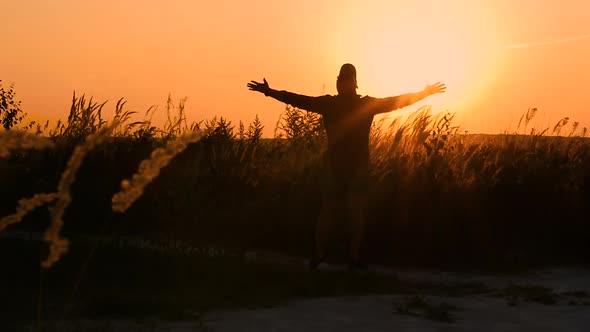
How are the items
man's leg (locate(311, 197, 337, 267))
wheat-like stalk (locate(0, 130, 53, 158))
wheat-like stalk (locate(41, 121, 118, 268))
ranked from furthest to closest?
man's leg (locate(311, 197, 337, 267)), wheat-like stalk (locate(41, 121, 118, 268)), wheat-like stalk (locate(0, 130, 53, 158))

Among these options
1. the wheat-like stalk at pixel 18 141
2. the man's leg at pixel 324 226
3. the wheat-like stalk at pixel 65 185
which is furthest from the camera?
the man's leg at pixel 324 226

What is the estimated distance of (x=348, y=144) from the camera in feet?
29.1

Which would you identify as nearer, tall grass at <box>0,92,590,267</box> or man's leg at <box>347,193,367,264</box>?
man's leg at <box>347,193,367,264</box>

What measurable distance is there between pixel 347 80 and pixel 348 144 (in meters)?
0.70

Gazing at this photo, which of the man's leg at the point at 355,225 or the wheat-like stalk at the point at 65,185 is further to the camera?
the man's leg at the point at 355,225

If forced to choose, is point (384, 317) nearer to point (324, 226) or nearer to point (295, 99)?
point (324, 226)

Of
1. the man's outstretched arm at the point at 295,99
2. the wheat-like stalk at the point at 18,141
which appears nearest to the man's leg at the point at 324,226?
the man's outstretched arm at the point at 295,99

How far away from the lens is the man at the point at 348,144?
29.1 feet

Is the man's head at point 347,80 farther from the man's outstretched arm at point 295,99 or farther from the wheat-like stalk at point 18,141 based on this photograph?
the wheat-like stalk at point 18,141

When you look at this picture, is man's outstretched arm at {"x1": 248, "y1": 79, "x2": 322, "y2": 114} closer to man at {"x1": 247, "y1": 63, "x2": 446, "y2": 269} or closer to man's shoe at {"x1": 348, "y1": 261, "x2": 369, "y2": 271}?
man at {"x1": 247, "y1": 63, "x2": 446, "y2": 269}

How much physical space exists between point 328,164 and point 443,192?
240 cm

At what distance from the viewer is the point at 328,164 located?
29.7ft

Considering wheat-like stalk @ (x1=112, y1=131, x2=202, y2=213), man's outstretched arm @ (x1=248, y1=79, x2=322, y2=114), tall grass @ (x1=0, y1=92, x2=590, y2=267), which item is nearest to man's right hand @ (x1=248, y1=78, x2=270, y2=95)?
man's outstretched arm @ (x1=248, y1=79, x2=322, y2=114)

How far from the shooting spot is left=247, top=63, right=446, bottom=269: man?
888 cm
